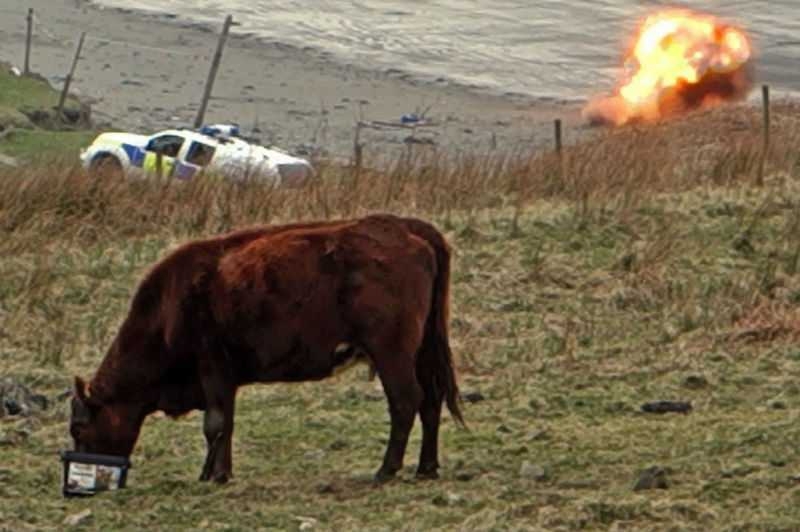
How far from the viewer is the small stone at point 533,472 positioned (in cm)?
1116

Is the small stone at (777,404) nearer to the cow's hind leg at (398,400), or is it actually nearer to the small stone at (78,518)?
the cow's hind leg at (398,400)

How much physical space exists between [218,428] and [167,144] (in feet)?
75.3

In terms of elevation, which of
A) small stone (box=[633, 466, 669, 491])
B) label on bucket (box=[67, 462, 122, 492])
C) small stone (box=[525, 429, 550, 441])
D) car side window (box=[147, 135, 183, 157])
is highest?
small stone (box=[633, 466, 669, 491])

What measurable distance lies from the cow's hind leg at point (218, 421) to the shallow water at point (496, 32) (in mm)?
36415

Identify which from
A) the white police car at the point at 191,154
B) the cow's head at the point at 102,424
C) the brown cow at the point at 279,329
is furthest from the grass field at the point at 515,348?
the white police car at the point at 191,154

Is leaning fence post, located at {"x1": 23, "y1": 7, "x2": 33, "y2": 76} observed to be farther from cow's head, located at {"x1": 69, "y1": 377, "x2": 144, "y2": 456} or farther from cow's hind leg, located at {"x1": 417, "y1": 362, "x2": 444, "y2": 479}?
cow's hind leg, located at {"x1": 417, "y1": 362, "x2": 444, "y2": 479}

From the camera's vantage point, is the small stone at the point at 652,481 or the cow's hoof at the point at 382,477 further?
the cow's hoof at the point at 382,477

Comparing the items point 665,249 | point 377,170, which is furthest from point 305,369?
point 377,170

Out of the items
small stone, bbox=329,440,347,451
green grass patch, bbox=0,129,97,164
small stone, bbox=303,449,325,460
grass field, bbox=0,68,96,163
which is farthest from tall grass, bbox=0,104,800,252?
green grass patch, bbox=0,129,97,164

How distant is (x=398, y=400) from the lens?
11359mm

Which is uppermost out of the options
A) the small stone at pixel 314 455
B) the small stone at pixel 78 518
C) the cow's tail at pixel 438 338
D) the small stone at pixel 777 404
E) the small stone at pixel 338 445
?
the cow's tail at pixel 438 338

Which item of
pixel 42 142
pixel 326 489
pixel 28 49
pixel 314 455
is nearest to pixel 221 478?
pixel 326 489

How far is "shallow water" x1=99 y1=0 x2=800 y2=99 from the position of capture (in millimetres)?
49969

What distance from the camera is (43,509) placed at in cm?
1096
